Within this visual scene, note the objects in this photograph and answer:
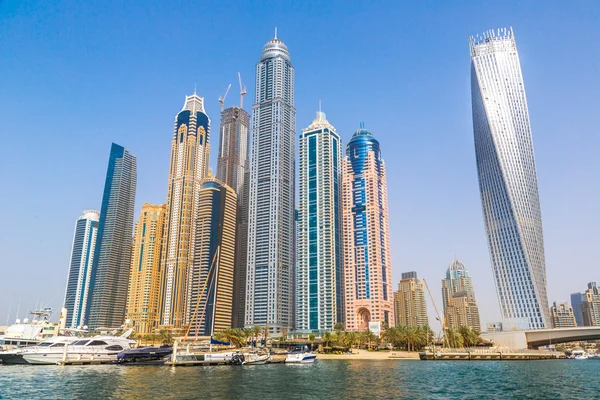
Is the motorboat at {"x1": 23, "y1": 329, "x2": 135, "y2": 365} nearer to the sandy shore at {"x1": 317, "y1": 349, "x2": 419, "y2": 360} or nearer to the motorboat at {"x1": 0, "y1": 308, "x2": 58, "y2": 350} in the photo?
the motorboat at {"x1": 0, "y1": 308, "x2": 58, "y2": 350}

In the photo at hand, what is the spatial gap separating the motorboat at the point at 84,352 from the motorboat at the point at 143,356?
2740 mm

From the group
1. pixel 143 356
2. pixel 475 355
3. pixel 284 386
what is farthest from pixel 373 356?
pixel 284 386

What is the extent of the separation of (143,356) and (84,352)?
16606 mm

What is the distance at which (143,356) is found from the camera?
13338 centimetres

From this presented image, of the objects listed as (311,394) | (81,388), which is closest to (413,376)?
(311,394)

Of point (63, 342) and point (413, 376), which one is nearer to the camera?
point (413, 376)

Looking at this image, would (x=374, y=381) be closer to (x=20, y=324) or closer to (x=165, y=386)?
(x=165, y=386)

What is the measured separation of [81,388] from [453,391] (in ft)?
187

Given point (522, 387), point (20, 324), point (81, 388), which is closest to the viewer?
point (81, 388)

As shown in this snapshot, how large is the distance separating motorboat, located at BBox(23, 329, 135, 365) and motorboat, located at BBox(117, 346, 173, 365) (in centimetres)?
274

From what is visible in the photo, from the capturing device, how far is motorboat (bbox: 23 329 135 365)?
117m

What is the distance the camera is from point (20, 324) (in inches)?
5635

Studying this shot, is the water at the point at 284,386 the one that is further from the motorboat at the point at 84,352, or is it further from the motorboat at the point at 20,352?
the motorboat at the point at 20,352

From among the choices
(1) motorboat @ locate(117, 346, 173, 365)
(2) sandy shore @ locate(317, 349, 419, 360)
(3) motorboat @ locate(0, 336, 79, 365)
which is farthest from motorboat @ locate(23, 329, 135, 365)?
(2) sandy shore @ locate(317, 349, 419, 360)
